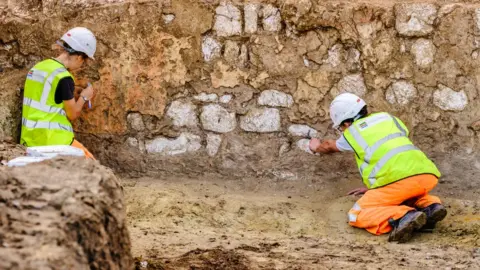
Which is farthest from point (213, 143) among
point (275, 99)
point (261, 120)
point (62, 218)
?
point (62, 218)

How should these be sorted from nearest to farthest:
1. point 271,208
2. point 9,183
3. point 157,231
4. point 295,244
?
point 9,183, point 295,244, point 157,231, point 271,208

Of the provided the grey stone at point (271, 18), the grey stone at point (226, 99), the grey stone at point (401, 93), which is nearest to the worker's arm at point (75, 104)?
the grey stone at point (226, 99)

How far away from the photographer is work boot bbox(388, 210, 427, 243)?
4708mm

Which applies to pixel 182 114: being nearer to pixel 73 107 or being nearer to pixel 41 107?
pixel 73 107

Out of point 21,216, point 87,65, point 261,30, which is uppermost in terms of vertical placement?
point 261,30

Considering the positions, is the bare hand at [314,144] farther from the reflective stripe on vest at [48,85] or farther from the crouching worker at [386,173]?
the reflective stripe on vest at [48,85]

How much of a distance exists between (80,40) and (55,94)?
1.40 ft

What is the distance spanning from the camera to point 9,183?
2.94 meters

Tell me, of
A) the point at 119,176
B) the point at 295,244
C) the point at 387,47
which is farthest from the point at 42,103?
the point at 387,47

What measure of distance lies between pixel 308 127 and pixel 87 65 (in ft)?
5.69

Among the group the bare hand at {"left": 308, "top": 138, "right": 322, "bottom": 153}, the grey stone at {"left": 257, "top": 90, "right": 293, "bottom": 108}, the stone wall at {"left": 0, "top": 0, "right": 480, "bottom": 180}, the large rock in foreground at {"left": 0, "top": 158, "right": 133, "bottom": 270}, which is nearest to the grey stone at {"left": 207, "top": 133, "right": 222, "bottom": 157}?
the stone wall at {"left": 0, "top": 0, "right": 480, "bottom": 180}

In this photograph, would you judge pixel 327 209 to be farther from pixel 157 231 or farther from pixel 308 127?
pixel 157 231

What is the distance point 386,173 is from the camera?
4.98 metres

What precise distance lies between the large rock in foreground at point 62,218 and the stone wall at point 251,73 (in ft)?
8.29
